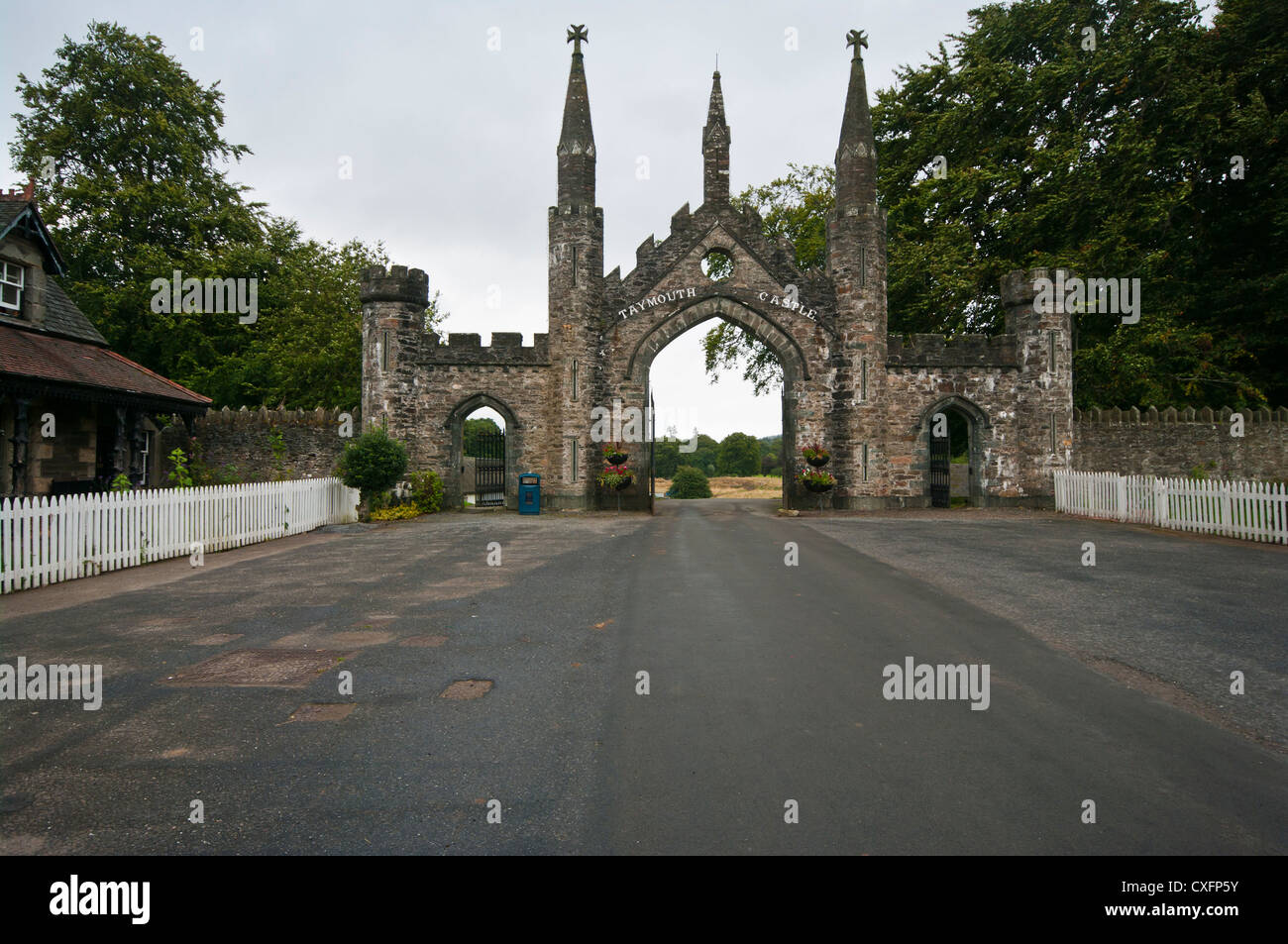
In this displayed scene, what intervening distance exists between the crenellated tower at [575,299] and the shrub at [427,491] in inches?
132

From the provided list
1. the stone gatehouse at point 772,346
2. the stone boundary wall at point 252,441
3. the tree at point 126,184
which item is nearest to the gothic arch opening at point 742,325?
the stone gatehouse at point 772,346

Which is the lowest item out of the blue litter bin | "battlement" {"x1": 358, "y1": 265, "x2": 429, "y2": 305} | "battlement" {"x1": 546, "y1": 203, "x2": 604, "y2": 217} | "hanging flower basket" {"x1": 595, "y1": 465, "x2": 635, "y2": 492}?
the blue litter bin

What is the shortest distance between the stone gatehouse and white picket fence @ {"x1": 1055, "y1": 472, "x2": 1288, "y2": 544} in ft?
10.6

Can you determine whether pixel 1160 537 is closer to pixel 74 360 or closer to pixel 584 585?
pixel 584 585

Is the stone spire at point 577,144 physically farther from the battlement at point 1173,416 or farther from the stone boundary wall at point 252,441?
the battlement at point 1173,416

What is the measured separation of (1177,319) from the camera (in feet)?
77.1

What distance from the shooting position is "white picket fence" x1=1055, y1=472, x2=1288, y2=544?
42.2 ft

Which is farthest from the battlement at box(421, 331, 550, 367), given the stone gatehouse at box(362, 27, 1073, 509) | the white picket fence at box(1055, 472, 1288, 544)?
the white picket fence at box(1055, 472, 1288, 544)

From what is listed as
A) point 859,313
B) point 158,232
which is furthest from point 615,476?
point 158,232

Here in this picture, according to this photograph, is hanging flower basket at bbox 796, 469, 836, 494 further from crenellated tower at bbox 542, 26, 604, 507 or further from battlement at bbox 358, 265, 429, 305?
battlement at bbox 358, 265, 429, 305

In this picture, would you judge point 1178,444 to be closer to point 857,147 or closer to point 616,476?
point 857,147
